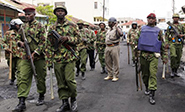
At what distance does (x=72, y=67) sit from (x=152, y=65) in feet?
6.33

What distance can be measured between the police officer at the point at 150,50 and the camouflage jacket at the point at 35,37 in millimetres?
2320

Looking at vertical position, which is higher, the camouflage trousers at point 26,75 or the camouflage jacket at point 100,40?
the camouflage jacket at point 100,40

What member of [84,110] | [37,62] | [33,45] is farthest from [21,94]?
[84,110]

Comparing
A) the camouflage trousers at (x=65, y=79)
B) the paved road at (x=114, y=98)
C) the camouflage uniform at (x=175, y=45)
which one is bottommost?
the paved road at (x=114, y=98)

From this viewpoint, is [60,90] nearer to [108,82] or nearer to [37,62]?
[37,62]

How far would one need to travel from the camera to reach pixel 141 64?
16.8 ft

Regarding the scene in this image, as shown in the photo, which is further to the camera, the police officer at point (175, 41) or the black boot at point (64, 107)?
the police officer at point (175, 41)

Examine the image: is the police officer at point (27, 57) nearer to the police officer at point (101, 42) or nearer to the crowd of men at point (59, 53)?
the crowd of men at point (59, 53)

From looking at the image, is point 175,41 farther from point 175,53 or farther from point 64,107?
point 64,107

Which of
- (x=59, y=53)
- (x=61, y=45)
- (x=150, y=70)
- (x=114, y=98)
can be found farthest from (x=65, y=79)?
(x=150, y=70)

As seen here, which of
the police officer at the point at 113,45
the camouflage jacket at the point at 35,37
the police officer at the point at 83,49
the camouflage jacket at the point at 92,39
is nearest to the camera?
the camouflage jacket at the point at 35,37

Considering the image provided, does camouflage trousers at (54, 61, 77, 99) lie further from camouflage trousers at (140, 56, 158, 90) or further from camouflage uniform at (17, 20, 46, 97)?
camouflage trousers at (140, 56, 158, 90)

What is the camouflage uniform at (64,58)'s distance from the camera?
4.11 meters

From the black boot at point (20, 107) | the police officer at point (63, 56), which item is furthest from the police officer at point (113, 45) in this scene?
the black boot at point (20, 107)
